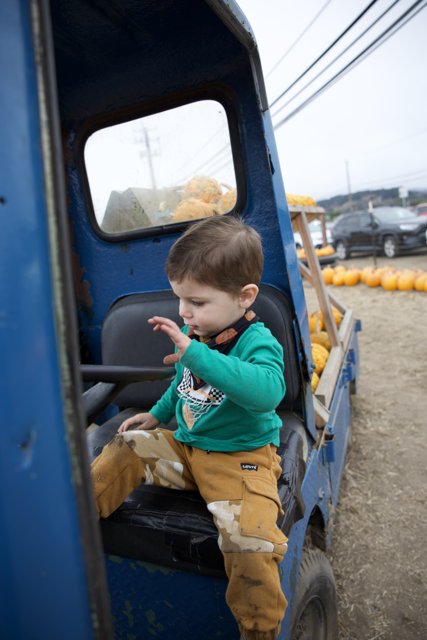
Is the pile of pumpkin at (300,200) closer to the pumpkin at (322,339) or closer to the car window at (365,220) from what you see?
the pumpkin at (322,339)

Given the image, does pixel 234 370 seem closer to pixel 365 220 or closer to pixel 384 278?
pixel 384 278

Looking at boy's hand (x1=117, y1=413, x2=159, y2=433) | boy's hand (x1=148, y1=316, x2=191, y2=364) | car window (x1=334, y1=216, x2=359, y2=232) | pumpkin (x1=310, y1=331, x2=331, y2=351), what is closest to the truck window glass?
boy's hand (x1=117, y1=413, x2=159, y2=433)

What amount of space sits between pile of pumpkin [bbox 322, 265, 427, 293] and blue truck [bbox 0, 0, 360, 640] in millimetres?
5897

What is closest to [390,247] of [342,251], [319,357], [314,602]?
[342,251]

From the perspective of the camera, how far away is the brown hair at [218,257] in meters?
1.20

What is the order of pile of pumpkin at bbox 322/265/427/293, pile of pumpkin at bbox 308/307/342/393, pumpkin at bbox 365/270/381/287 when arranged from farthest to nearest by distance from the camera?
pumpkin at bbox 365/270/381/287 < pile of pumpkin at bbox 322/265/427/293 < pile of pumpkin at bbox 308/307/342/393

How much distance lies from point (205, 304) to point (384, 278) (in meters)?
8.46

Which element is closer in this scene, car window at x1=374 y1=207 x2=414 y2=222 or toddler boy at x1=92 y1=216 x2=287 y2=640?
toddler boy at x1=92 y1=216 x2=287 y2=640

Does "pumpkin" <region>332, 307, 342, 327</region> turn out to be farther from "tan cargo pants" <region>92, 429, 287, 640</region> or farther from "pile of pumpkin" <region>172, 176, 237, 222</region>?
"tan cargo pants" <region>92, 429, 287, 640</region>

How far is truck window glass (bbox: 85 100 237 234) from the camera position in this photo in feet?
6.50

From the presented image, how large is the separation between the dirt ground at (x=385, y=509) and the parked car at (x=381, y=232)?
7.76 m

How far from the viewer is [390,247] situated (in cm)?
1273

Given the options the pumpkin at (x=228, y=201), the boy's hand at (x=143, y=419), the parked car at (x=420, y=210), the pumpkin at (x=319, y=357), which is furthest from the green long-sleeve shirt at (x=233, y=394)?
the parked car at (x=420, y=210)

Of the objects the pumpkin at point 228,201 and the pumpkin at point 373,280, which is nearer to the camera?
the pumpkin at point 228,201
